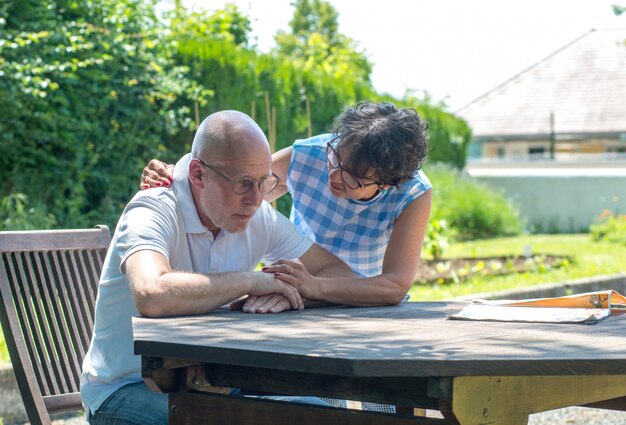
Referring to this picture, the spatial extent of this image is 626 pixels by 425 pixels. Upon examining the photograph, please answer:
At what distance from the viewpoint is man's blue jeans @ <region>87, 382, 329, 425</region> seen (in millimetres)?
2906

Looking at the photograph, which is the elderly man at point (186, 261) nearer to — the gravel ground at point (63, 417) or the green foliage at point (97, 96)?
the gravel ground at point (63, 417)

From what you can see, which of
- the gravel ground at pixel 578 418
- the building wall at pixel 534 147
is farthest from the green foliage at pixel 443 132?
the building wall at pixel 534 147

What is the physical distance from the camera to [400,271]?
3.71 metres

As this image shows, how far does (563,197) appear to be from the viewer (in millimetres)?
21906

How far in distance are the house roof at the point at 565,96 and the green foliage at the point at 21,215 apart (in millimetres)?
37513

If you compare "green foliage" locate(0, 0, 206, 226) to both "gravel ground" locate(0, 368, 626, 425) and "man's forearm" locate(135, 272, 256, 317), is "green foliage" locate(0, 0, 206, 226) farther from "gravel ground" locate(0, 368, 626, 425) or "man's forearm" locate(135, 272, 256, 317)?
"man's forearm" locate(135, 272, 256, 317)

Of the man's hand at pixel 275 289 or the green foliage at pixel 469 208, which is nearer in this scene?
the man's hand at pixel 275 289

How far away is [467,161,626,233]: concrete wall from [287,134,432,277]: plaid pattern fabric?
17.3m

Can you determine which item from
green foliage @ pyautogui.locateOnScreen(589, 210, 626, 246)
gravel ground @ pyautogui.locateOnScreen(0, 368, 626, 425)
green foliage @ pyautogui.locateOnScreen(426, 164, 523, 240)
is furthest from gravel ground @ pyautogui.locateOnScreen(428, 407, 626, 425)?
green foliage @ pyautogui.locateOnScreen(426, 164, 523, 240)

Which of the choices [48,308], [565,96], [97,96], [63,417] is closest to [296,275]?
[48,308]

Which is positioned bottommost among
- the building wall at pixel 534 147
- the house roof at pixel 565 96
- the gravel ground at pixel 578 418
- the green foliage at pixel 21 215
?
the building wall at pixel 534 147

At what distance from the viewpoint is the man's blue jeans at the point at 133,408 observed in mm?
2906

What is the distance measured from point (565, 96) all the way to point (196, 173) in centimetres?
4552

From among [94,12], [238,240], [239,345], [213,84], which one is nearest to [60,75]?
[94,12]
